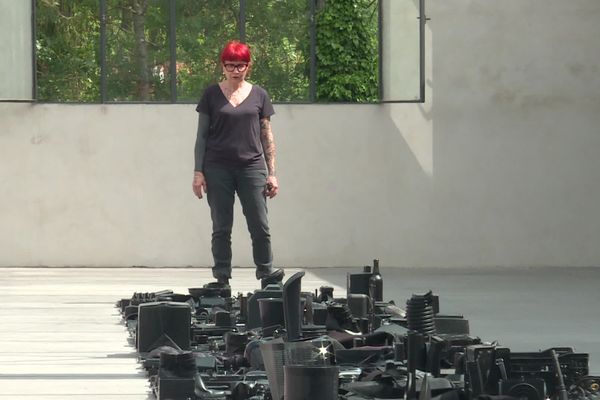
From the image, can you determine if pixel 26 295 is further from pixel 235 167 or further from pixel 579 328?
pixel 579 328

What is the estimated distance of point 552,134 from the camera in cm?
1645

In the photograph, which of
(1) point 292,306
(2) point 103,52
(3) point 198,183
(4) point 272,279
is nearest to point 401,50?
(2) point 103,52

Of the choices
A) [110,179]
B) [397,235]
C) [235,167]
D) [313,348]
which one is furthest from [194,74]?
[313,348]

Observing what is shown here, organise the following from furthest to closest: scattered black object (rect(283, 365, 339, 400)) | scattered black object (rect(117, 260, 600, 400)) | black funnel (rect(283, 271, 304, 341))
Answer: black funnel (rect(283, 271, 304, 341))
scattered black object (rect(117, 260, 600, 400))
scattered black object (rect(283, 365, 339, 400))

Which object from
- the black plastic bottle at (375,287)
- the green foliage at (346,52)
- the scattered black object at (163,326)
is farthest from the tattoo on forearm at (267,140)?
the green foliage at (346,52)

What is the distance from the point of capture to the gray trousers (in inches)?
422

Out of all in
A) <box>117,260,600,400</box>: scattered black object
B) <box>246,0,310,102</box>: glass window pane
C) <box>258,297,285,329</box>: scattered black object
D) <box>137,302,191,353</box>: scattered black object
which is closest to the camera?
<box>117,260,600,400</box>: scattered black object

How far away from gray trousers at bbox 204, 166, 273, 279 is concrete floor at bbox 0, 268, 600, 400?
34.1 inches

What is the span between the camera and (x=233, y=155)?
10672 mm

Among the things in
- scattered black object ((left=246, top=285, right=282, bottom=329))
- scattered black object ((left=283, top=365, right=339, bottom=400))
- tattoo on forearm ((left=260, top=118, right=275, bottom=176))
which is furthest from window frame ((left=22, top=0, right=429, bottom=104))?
scattered black object ((left=283, top=365, right=339, bottom=400))

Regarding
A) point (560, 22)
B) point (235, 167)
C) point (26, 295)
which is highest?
point (560, 22)

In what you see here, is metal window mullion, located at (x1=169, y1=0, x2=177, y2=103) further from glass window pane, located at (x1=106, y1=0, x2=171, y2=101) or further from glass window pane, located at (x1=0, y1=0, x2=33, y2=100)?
glass window pane, located at (x1=0, y1=0, x2=33, y2=100)

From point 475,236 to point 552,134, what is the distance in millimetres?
1352

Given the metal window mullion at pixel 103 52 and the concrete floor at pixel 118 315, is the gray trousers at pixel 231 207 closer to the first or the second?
the concrete floor at pixel 118 315
